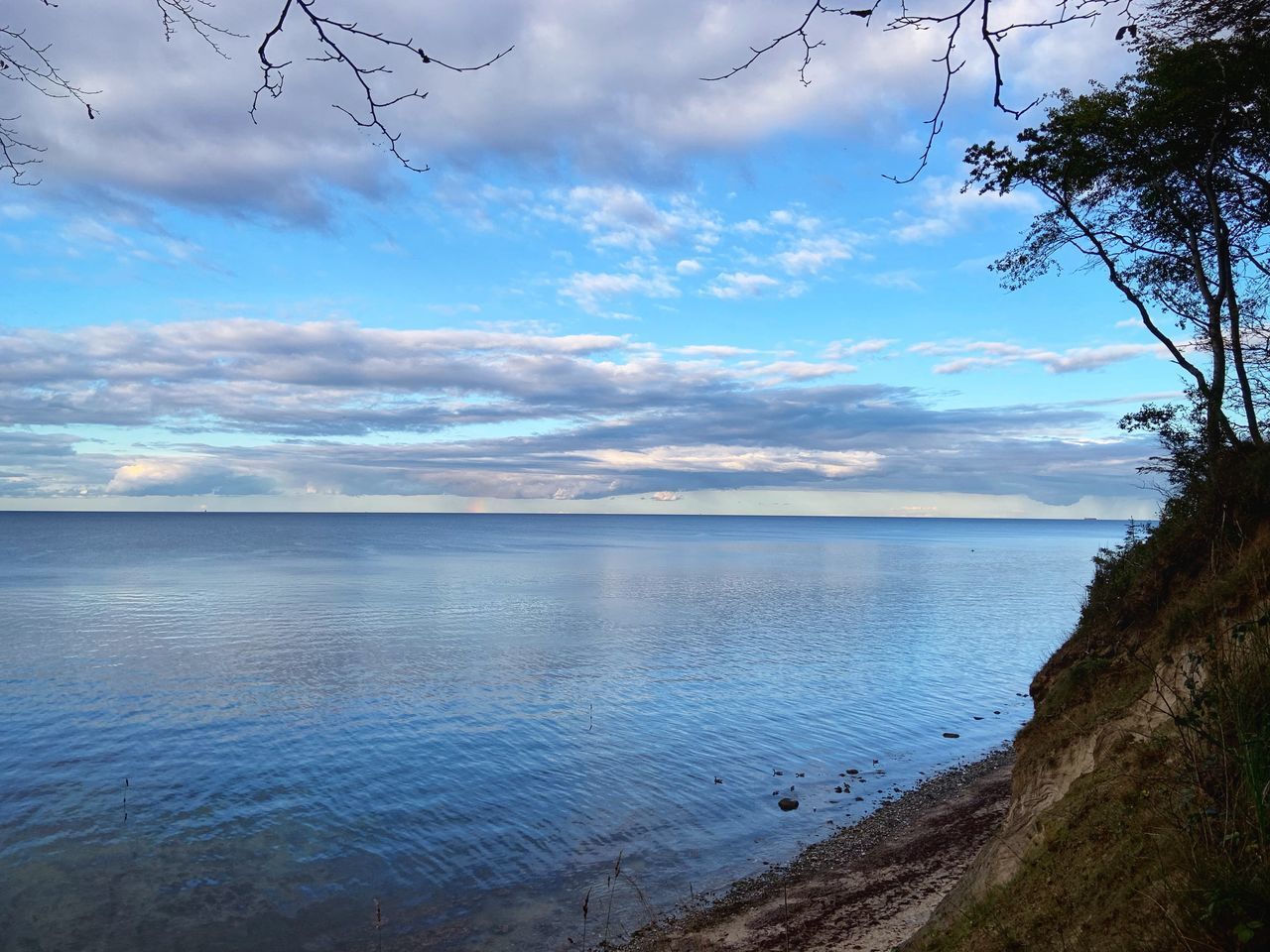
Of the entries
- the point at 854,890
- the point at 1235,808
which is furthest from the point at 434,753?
the point at 1235,808

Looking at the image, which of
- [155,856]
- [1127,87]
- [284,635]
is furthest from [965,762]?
[284,635]

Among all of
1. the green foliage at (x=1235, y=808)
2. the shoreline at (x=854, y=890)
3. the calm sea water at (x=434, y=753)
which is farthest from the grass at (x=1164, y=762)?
the calm sea water at (x=434, y=753)

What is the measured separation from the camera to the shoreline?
15.4 m

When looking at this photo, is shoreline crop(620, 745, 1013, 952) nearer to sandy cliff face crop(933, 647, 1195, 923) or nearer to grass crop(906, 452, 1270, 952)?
sandy cliff face crop(933, 647, 1195, 923)

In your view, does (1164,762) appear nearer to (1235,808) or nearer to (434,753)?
(1235,808)

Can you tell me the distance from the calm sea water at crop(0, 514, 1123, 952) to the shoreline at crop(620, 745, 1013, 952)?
1.10m

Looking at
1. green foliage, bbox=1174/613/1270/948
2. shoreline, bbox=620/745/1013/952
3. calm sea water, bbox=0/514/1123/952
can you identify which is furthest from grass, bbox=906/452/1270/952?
calm sea water, bbox=0/514/1123/952

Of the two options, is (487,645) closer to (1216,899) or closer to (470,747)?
(470,747)

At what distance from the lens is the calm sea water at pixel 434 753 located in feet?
57.6

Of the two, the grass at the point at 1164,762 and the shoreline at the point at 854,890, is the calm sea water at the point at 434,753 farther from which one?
the grass at the point at 1164,762

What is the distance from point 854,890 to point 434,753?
15974 mm

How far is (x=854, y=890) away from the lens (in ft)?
57.5

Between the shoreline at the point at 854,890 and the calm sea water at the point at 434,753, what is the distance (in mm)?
1097

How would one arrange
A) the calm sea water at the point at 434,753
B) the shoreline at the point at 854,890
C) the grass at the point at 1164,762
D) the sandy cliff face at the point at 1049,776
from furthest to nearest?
the calm sea water at the point at 434,753 → the shoreline at the point at 854,890 → the sandy cliff face at the point at 1049,776 → the grass at the point at 1164,762
